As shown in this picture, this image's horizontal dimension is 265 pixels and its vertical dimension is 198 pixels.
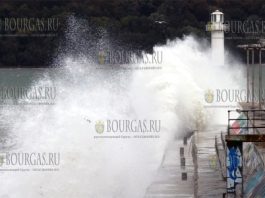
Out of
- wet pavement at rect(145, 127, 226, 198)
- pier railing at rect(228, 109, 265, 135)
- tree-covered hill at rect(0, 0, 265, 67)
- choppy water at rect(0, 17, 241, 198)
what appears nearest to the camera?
pier railing at rect(228, 109, 265, 135)

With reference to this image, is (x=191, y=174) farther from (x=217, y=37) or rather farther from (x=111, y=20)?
(x=111, y=20)

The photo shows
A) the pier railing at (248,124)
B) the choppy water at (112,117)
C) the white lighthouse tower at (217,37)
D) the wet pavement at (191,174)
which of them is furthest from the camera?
the white lighthouse tower at (217,37)

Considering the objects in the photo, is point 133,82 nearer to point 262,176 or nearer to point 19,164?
point 19,164

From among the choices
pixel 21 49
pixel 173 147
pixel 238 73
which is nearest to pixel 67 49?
pixel 21 49

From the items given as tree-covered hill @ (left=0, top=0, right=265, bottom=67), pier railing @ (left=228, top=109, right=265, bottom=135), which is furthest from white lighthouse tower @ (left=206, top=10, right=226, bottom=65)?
tree-covered hill @ (left=0, top=0, right=265, bottom=67)

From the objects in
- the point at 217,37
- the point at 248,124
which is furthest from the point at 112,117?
the point at 248,124

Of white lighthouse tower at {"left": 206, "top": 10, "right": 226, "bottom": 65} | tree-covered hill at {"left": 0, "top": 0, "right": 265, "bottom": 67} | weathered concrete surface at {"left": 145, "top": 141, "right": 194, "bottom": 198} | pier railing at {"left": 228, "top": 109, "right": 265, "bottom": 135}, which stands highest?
tree-covered hill at {"left": 0, "top": 0, "right": 265, "bottom": 67}

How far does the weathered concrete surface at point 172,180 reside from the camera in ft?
65.0

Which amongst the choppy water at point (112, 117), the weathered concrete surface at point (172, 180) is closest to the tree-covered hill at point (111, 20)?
the choppy water at point (112, 117)

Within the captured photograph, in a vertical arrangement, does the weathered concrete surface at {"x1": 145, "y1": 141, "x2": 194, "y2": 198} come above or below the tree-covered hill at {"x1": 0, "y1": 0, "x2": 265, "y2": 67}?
below

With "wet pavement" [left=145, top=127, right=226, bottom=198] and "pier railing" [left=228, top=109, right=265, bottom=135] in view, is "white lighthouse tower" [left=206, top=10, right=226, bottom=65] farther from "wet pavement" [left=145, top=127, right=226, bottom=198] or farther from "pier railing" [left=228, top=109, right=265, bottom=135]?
"pier railing" [left=228, top=109, right=265, bottom=135]

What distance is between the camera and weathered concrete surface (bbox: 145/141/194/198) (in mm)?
19812

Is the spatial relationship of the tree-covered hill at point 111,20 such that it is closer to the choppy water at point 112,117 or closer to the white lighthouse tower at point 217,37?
the choppy water at point 112,117

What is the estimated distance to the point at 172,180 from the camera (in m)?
21.5
